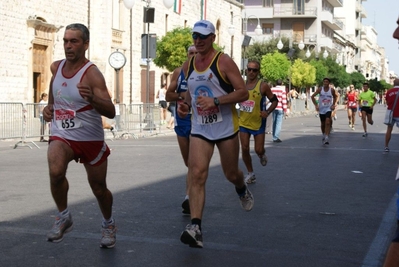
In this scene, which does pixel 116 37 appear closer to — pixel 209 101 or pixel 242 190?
pixel 242 190

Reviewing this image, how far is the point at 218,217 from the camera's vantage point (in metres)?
8.66

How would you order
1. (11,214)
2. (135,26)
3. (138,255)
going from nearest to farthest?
(138,255), (11,214), (135,26)

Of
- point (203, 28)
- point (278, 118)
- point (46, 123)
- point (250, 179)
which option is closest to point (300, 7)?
point (278, 118)

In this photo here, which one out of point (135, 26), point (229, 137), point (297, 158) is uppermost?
point (135, 26)

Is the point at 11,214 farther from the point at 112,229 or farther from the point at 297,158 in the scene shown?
the point at 297,158

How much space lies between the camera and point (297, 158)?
664 inches

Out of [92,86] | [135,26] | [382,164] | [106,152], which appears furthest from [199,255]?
[135,26]

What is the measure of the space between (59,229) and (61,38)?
31533 millimetres

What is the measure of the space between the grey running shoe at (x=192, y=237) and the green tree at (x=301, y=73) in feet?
210

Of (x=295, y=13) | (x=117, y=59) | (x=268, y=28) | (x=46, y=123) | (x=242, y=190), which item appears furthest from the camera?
(x=268, y=28)

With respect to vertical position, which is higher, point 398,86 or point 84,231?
point 398,86

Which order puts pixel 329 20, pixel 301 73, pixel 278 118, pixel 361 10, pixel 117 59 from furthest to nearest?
pixel 361 10 → pixel 329 20 → pixel 301 73 → pixel 117 59 → pixel 278 118

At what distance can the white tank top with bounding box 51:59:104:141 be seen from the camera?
669 cm

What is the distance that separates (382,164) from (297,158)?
180cm
